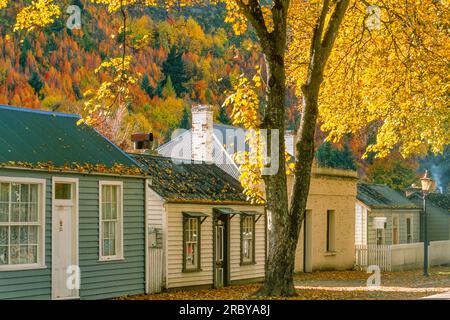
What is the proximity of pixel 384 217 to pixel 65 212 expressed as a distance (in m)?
27.6

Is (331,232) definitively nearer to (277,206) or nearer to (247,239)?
(247,239)

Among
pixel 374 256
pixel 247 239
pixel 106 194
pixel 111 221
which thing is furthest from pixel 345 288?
pixel 374 256

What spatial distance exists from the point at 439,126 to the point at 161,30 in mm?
49811

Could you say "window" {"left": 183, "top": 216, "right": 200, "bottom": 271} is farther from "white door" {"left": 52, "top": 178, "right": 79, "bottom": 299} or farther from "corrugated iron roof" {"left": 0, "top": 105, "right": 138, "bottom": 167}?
"white door" {"left": 52, "top": 178, "right": 79, "bottom": 299}

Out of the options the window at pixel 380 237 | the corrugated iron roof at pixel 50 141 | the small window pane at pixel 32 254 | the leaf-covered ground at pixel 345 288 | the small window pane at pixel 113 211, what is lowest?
the leaf-covered ground at pixel 345 288

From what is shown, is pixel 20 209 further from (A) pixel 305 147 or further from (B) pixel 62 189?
(A) pixel 305 147

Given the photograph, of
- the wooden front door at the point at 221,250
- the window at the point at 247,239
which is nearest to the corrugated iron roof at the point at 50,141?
the wooden front door at the point at 221,250

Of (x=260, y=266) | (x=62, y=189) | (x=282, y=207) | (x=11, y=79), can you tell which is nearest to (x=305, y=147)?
(x=282, y=207)

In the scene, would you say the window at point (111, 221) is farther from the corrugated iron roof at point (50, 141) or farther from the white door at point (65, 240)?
the white door at point (65, 240)

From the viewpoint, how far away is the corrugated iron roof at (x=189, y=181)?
30438 mm

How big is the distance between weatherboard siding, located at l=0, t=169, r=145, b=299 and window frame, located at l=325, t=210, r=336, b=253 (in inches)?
636

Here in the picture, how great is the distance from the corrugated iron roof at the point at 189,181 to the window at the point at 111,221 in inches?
117

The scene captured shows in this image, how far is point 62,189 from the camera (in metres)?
24.3

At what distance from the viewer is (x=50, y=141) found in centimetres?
2508
